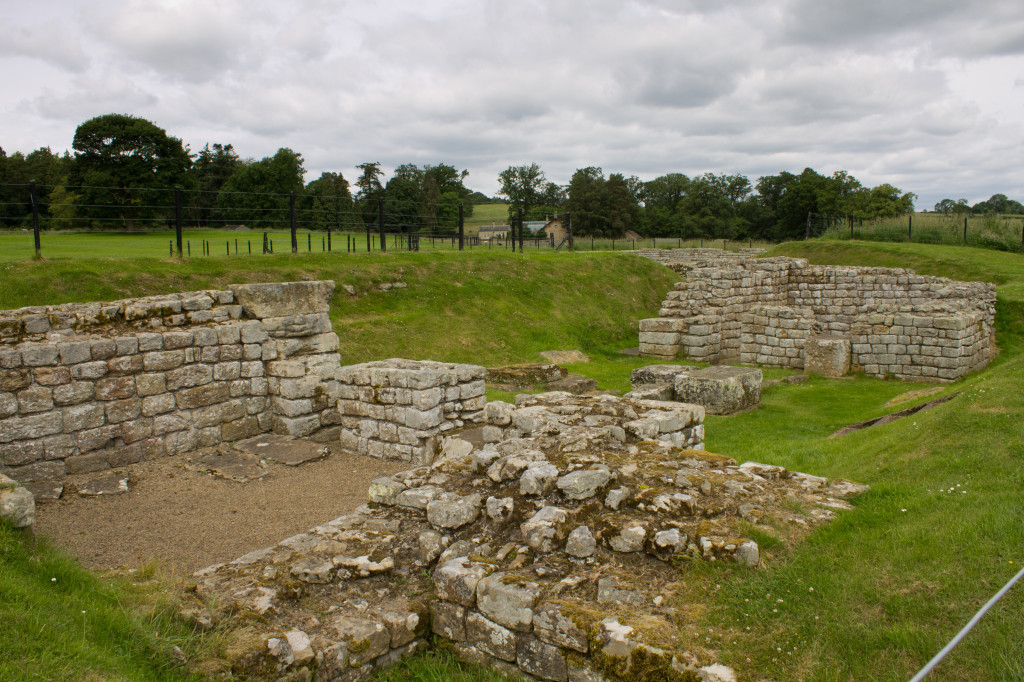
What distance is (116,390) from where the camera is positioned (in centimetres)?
809

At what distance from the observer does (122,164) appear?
103ft

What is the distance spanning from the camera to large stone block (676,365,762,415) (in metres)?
11.4

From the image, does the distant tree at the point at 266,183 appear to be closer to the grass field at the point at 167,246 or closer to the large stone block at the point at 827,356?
the grass field at the point at 167,246

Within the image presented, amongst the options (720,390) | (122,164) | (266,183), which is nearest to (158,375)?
(720,390)

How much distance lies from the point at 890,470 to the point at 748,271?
53.6ft

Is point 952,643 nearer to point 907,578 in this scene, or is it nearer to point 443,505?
point 907,578

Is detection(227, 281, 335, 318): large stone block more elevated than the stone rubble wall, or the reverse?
detection(227, 281, 335, 318): large stone block

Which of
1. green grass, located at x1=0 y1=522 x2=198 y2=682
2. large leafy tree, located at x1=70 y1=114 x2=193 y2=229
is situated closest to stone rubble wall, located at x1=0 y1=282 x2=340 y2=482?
green grass, located at x1=0 y1=522 x2=198 y2=682

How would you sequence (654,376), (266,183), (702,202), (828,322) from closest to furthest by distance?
1. (654,376)
2. (828,322)
3. (266,183)
4. (702,202)

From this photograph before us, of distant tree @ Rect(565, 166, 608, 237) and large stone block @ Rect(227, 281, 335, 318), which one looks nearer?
large stone block @ Rect(227, 281, 335, 318)

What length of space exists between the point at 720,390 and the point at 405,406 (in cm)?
598

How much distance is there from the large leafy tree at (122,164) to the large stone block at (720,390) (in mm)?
28040

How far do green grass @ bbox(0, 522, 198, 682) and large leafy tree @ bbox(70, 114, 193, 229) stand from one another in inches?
Answer: 1188

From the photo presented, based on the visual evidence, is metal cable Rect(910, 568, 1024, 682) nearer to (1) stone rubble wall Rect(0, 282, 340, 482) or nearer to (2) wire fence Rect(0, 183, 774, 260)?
(1) stone rubble wall Rect(0, 282, 340, 482)
